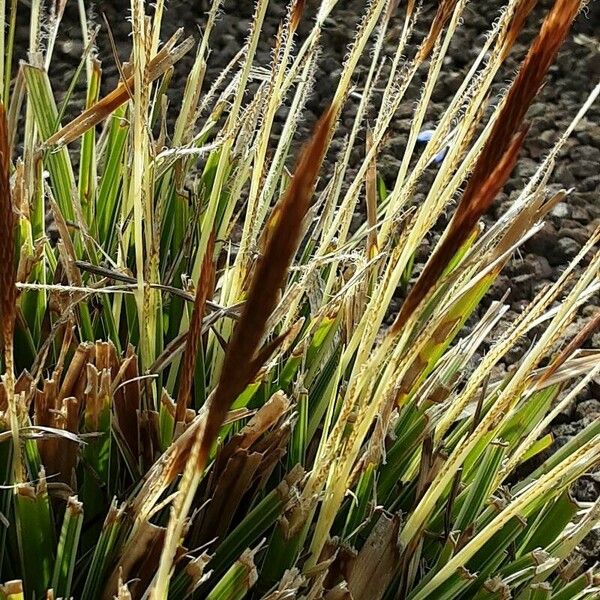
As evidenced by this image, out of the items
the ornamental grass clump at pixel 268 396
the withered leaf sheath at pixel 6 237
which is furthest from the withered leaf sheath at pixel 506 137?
the withered leaf sheath at pixel 6 237

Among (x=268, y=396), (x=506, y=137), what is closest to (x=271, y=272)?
(x=506, y=137)

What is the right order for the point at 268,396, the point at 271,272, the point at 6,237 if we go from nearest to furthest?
the point at 271,272 < the point at 6,237 < the point at 268,396

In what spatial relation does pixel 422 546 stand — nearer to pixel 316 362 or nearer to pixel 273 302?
pixel 316 362

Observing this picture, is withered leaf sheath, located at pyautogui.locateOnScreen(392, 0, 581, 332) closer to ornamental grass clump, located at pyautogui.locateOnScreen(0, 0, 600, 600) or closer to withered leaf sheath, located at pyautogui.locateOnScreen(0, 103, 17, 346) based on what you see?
ornamental grass clump, located at pyautogui.locateOnScreen(0, 0, 600, 600)

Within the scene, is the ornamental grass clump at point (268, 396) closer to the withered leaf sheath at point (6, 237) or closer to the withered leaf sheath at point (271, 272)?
the withered leaf sheath at point (6, 237)

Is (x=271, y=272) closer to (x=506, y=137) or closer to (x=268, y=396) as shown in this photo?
(x=506, y=137)

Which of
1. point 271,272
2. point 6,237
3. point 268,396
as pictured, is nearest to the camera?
point 271,272
